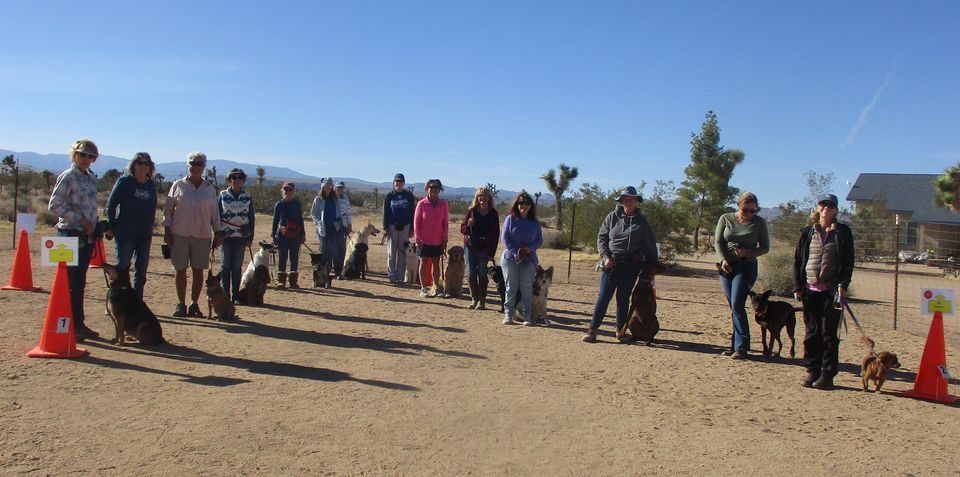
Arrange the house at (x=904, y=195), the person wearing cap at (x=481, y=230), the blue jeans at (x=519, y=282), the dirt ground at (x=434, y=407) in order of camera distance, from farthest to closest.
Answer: the house at (x=904, y=195), the person wearing cap at (x=481, y=230), the blue jeans at (x=519, y=282), the dirt ground at (x=434, y=407)

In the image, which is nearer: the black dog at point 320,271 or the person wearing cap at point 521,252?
the person wearing cap at point 521,252

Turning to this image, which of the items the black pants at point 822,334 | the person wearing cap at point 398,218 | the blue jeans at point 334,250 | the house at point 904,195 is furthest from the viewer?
the house at point 904,195

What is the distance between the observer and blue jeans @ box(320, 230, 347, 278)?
1327 cm

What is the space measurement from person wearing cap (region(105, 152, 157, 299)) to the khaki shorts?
605 mm

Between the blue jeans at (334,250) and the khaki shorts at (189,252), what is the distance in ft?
14.0

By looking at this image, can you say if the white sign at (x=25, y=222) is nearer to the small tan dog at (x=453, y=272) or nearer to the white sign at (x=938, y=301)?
the small tan dog at (x=453, y=272)

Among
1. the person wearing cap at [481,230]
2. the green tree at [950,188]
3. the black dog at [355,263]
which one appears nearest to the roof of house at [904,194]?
the green tree at [950,188]

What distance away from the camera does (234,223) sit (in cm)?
957

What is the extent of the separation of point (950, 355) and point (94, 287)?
1193cm

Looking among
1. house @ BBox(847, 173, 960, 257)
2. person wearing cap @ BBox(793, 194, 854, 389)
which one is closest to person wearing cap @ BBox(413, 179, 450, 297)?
person wearing cap @ BBox(793, 194, 854, 389)

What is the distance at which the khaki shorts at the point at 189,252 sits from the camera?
28.4ft

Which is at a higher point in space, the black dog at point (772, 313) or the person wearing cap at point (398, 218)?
the person wearing cap at point (398, 218)

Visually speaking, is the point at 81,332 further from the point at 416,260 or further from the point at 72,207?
the point at 416,260

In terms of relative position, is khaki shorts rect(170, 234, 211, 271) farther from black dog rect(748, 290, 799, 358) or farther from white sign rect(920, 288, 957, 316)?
white sign rect(920, 288, 957, 316)
